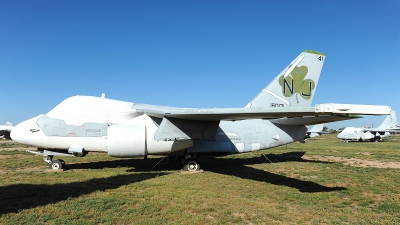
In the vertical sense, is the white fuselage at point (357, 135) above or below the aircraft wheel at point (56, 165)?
above

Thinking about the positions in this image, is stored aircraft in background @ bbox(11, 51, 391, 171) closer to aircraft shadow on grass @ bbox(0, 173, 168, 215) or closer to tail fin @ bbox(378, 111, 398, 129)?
aircraft shadow on grass @ bbox(0, 173, 168, 215)

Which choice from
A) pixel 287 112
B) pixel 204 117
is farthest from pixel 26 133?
pixel 287 112

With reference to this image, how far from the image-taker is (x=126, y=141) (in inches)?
429

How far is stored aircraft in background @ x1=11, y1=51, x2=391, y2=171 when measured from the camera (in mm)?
10891

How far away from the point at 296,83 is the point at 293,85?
0.19 meters

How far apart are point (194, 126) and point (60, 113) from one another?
6.26 m

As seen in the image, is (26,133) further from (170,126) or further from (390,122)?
(390,122)

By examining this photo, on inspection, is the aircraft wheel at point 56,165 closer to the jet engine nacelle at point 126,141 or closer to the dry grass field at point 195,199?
the dry grass field at point 195,199

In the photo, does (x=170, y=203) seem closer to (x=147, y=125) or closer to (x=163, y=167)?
(x=147, y=125)

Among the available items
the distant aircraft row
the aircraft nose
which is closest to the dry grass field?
the aircraft nose

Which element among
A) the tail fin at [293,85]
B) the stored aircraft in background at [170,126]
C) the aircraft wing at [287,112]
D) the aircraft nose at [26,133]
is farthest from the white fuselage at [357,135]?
the aircraft nose at [26,133]

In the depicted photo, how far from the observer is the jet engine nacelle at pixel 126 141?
35.6ft

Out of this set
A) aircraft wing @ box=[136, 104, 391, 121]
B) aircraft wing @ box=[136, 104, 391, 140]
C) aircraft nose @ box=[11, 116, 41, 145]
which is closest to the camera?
aircraft wing @ box=[136, 104, 391, 121]

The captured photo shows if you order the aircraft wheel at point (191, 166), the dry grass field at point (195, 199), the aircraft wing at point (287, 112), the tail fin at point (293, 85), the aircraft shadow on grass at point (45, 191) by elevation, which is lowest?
the dry grass field at point (195, 199)
